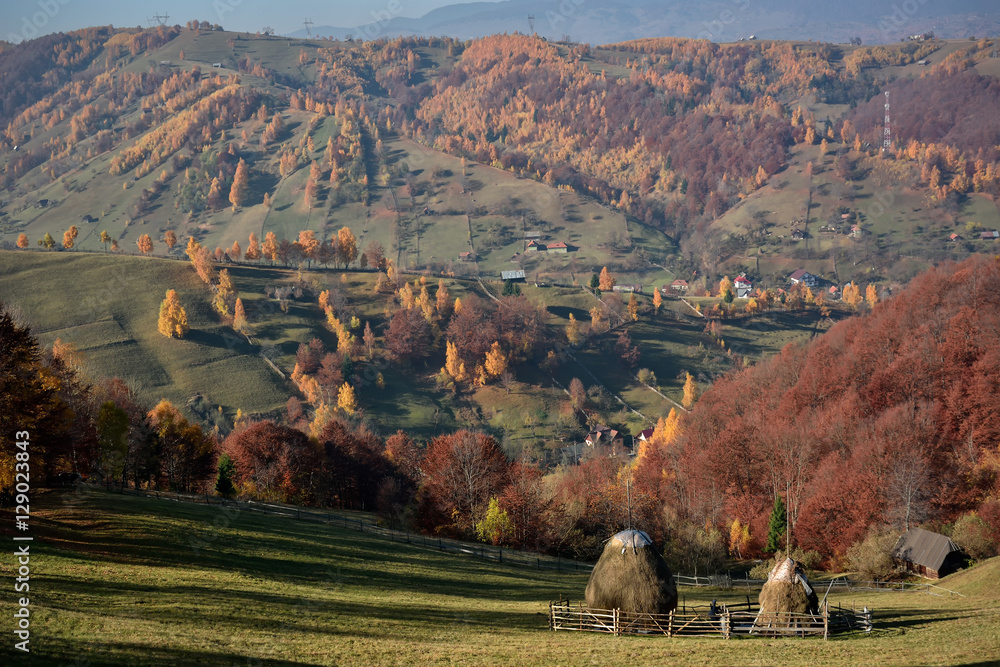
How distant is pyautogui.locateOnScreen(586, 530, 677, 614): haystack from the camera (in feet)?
122

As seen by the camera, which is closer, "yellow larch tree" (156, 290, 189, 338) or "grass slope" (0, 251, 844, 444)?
"grass slope" (0, 251, 844, 444)

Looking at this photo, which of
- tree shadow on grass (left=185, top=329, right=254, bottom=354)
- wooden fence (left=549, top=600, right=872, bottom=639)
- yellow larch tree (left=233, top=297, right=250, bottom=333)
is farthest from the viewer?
yellow larch tree (left=233, top=297, right=250, bottom=333)

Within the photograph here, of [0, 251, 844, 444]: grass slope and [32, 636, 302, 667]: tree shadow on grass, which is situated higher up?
[0, 251, 844, 444]: grass slope

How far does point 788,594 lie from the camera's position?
38406 mm

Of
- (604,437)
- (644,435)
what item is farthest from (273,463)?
(604,437)

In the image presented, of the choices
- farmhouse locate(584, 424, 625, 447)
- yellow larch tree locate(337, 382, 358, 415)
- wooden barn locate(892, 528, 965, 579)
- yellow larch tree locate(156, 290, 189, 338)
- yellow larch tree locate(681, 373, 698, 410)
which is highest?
yellow larch tree locate(156, 290, 189, 338)

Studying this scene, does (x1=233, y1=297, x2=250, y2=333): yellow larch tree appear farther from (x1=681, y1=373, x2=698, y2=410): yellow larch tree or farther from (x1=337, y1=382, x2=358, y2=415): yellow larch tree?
(x1=681, y1=373, x2=698, y2=410): yellow larch tree

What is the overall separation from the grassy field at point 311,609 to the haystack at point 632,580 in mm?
2756

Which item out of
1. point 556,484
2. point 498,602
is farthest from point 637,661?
point 556,484

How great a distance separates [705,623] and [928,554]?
1280 inches

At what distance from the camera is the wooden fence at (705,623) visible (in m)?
35.1

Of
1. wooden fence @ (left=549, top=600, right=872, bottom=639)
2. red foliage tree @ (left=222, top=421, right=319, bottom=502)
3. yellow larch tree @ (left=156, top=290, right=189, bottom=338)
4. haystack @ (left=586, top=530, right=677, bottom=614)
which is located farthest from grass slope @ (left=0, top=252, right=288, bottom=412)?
wooden fence @ (left=549, top=600, right=872, bottom=639)

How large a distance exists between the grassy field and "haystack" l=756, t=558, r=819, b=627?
12.5 ft

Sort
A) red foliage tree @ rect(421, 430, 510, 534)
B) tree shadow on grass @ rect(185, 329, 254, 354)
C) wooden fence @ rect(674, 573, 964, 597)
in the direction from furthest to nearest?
1. tree shadow on grass @ rect(185, 329, 254, 354)
2. red foliage tree @ rect(421, 430, 510, 534)
3. wooden fence @ rect(674, 573, 964, 597)
